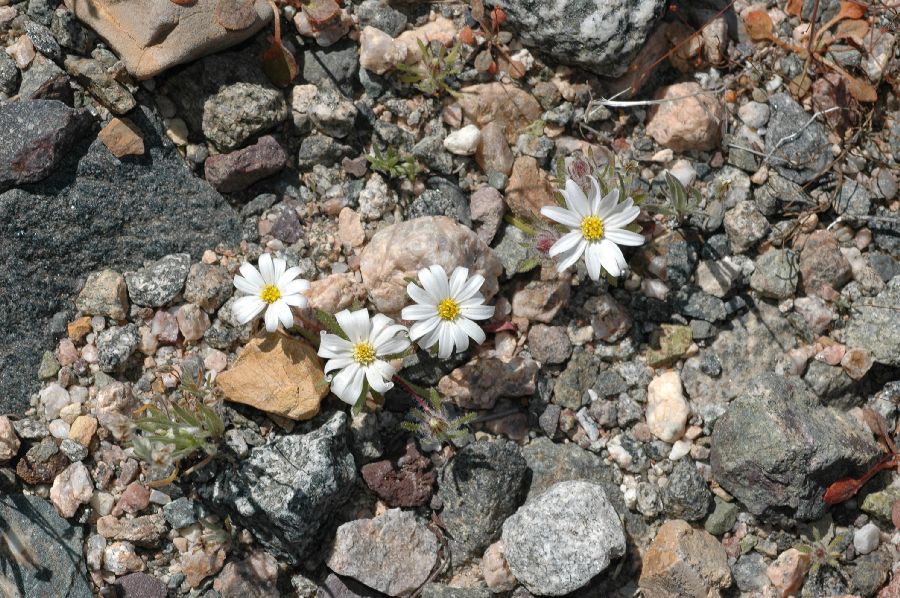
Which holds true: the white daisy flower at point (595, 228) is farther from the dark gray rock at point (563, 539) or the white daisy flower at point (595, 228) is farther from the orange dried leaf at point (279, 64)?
the orange dried leaf at point (279, 64)

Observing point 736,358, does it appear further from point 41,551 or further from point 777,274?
point 41,551

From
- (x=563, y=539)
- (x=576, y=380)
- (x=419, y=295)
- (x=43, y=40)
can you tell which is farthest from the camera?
(x=576, y=380)

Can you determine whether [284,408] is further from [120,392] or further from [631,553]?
[631,553]

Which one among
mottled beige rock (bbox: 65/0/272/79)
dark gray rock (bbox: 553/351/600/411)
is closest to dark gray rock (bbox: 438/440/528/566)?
dark gray rock (bbox: 553/351/600/411)

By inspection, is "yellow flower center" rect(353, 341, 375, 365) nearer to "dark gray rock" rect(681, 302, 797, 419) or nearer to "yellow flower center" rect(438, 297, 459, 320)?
"yellow flower center" rect(438, 297, 459, 320)

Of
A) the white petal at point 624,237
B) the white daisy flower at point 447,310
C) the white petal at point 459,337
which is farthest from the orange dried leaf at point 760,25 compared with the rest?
the white petal at point 459,337

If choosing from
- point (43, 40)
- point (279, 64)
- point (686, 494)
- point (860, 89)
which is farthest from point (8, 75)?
point (860, 89)
